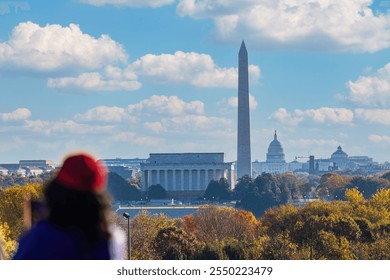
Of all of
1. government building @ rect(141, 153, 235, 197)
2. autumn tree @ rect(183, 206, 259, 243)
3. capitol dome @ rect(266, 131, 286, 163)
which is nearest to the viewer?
autumn tree @ rect(183, 206, 259, 243)

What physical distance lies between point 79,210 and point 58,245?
67 mm

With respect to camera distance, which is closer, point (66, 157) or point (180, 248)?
point (66, 157)

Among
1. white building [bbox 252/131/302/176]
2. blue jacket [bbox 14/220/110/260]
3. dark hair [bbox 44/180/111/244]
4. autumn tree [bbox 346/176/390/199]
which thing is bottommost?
autumn tree [bbox 346/176/390/199]

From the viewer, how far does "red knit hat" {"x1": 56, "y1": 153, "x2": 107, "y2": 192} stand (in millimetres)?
1744

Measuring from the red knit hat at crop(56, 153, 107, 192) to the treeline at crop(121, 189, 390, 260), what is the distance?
76.1 feet

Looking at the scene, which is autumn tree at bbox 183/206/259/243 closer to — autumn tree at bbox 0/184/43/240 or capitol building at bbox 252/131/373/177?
autumn tree at bbox 0/184/43/240

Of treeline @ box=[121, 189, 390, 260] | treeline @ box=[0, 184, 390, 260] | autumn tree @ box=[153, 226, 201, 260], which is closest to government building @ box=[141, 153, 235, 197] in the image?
treeline @ box=[0, 184, 390, 260]

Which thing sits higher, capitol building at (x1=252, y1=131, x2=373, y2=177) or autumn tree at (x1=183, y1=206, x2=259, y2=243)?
capitol building at (x1=252, y1=131, x2=373, y2=177)

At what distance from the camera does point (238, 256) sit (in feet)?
85.6

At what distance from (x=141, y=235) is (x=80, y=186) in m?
29.7

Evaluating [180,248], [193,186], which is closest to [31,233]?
[180,248]

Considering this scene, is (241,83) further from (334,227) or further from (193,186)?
(334,227)

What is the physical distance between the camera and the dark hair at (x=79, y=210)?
1730 millimetres
